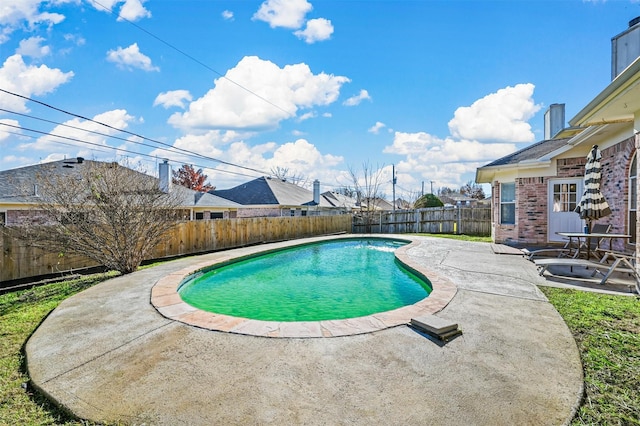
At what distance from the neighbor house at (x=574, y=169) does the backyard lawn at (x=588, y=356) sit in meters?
2.94

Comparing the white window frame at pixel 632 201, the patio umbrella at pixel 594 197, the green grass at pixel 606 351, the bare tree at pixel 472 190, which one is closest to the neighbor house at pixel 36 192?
the green grass at pixel 606 351

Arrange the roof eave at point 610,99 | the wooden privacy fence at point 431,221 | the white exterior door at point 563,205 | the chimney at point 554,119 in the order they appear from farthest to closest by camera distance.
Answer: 1. the wooden privacy fence at point 431,221
2. the chimney at point 554,119
3. the white exterior door at point 563,205
4. the roof eave at point 610,99

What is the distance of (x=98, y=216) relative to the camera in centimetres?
766

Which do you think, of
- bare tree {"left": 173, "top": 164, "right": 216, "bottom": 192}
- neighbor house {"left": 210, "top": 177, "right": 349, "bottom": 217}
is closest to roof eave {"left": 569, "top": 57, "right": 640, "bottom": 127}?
neighbor house {"left": 210, "top": 177, "right": 349, "bottom": 217}

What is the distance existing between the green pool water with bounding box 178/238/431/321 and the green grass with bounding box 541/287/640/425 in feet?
8.25

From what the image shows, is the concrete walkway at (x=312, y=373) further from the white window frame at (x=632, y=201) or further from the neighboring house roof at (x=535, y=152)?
the neighboring house roof at (x=535, y=152)

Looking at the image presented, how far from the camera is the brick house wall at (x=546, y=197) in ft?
25.3

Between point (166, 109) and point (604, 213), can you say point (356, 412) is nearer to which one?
point (604, 213)

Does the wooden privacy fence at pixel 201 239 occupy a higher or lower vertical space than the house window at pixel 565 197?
lower

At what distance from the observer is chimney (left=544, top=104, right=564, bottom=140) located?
45.2 feet

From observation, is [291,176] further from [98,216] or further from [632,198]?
[632,198]

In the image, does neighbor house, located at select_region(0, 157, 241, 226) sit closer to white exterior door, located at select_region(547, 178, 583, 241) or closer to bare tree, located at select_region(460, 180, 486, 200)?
white exterior door, located at select_region(547, 178, 583, 241)

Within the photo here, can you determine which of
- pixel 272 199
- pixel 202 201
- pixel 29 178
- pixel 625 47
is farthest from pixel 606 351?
pixel 272 199

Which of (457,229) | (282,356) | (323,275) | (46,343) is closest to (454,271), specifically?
(323,275)
